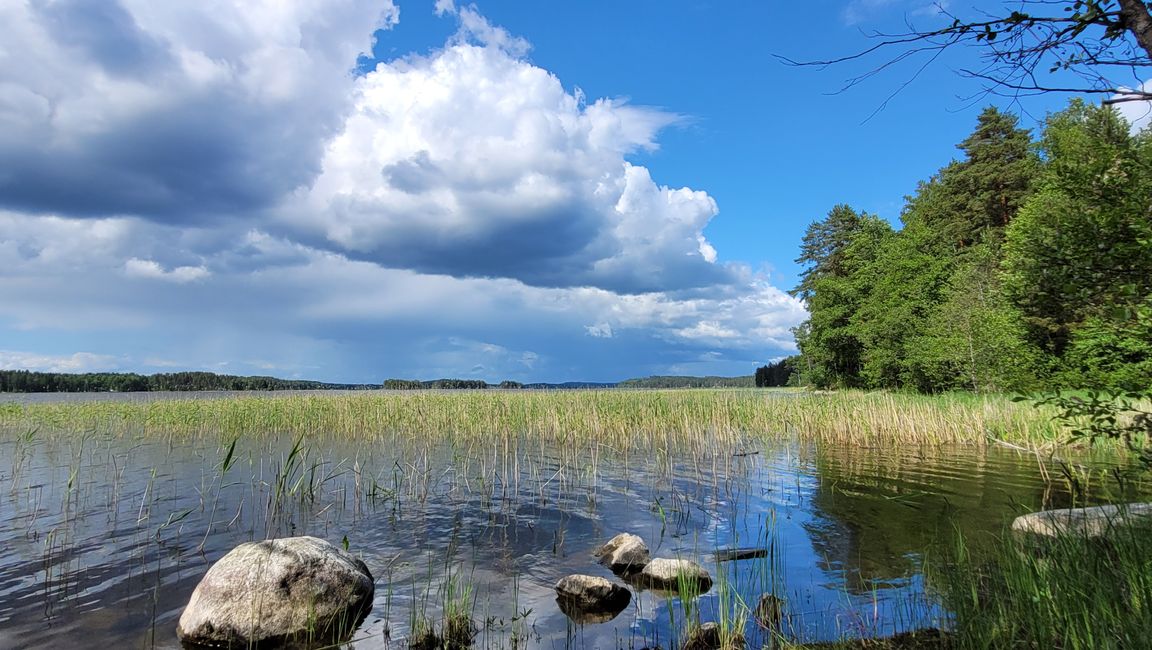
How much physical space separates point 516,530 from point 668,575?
3174 millimetres

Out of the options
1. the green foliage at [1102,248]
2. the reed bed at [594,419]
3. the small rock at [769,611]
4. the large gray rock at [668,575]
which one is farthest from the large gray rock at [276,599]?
the reed bed at [594,419]

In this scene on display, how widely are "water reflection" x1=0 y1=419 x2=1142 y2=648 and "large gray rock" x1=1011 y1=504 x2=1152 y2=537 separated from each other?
0.98 meters

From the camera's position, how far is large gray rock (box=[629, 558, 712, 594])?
6094 mm

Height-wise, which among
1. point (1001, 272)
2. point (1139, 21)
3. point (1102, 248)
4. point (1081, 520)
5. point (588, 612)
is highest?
point (1001, 272)

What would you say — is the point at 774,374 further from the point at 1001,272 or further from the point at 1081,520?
the point at 1081,520

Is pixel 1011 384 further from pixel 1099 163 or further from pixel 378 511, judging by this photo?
pixel 378 511

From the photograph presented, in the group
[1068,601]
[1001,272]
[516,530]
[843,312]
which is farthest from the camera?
[843,312]

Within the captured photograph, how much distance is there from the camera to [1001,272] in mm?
29297

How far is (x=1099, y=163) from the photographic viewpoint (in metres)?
6.07

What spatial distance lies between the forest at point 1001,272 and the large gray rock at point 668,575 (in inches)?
148

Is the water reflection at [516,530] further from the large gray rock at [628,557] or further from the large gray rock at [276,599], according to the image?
the large gray rock at [276,599]

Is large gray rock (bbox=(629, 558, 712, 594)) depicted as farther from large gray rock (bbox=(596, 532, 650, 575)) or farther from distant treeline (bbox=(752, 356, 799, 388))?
distant treeline (bbox=(752, 356, 799, 388))

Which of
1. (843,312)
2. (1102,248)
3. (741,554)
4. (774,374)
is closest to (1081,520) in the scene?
(1102,248)

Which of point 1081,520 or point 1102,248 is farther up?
point 1102,248
